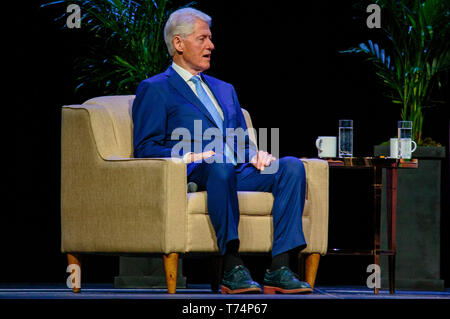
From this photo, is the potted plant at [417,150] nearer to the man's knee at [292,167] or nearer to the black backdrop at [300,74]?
the black backdrop at [300,74]

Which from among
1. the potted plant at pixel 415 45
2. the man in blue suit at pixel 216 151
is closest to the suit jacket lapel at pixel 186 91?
the man in blue suit at pixel 216 151

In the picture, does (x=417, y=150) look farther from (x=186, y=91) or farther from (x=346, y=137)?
(x=186, y=91)

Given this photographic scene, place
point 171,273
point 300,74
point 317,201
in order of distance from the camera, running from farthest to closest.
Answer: point 300,74 → point 317,201 → point 171,273

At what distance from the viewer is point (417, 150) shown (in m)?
4.80

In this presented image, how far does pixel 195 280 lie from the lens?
209 inches

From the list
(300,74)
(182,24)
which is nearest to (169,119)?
(182,24)

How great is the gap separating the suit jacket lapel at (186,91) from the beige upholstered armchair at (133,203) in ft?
0.96

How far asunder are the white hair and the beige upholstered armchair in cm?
43

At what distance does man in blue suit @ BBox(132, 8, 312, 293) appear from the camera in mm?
3434

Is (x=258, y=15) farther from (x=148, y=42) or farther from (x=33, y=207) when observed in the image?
(x=33, y=207)

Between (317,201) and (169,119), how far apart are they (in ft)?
2.65

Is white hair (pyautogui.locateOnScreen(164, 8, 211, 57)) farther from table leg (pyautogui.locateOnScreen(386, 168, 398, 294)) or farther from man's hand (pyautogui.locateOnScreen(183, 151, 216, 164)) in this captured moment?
table leg (pyautogui.locateOnScreen(386, 168, 398, 294))

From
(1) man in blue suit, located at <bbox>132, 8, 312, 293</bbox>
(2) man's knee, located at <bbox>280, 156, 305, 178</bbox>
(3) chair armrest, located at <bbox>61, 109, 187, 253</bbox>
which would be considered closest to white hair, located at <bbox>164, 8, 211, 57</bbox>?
(1) man in blue suit, located at <bbox>132, 8, 312, 293</bbox>

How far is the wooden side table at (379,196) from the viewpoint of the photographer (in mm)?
4234
